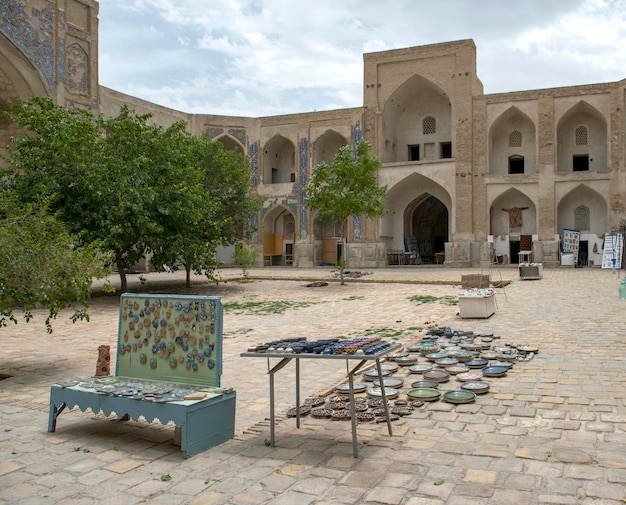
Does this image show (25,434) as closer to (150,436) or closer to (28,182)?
(150,436)

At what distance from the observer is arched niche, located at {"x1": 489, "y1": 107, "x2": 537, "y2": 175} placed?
28375mm

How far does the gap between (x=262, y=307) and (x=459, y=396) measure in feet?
26.7

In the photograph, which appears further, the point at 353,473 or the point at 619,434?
the point at 619,434

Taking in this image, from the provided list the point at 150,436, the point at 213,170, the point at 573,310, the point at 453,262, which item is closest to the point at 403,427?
the point at 150,436

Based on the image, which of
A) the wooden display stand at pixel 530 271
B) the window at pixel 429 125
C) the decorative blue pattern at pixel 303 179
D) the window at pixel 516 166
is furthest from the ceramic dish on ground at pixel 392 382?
the window at pixel 429 125

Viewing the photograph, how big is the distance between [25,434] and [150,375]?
0.95 m

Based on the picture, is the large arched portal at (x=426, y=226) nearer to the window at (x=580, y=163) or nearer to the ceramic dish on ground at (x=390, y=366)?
the window at (x=580, y=163)

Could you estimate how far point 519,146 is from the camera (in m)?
28.7

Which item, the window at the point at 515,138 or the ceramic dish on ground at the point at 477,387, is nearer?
the ceramic dish on ground at the point at 477,387

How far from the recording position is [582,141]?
2777cm

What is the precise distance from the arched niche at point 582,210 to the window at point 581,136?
8.17 feet

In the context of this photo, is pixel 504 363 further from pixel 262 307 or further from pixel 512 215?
pixel 512 215

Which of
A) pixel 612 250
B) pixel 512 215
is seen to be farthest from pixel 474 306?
pixel 512 215

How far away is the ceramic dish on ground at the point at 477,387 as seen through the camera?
512 centimetres
